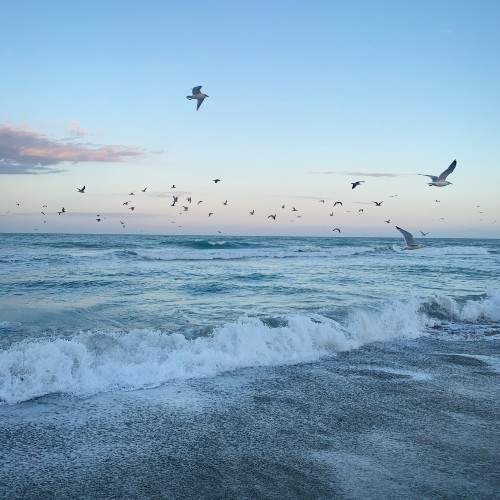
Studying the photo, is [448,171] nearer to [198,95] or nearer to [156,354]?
[198,95]

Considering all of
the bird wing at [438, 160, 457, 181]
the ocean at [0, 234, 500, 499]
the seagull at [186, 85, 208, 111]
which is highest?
the seagull at [186, 85, 208, 111]

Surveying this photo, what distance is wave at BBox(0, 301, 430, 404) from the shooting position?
7.27 meters

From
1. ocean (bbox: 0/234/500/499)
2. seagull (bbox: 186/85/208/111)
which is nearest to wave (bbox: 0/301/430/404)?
ocean (bbox: 0/234/500/499)

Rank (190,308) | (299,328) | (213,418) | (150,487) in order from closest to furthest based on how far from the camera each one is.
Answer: (150,487)
(213,418)
(299,328)
(190,308)

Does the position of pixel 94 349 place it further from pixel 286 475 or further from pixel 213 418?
pixel 286 475

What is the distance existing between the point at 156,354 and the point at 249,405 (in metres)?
2.66

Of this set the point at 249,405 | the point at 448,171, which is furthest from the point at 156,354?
the point at 448,171

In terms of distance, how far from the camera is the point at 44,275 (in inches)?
915

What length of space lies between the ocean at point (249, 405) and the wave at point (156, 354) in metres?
0.03

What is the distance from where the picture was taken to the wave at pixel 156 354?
7.27m

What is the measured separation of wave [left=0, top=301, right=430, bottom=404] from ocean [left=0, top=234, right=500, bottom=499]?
0.11 ft

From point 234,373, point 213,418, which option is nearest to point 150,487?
point 213,418

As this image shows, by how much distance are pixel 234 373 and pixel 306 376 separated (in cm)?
124

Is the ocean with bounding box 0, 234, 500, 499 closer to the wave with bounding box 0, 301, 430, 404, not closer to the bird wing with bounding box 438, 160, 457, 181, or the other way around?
the wave with bounding box 0, 301, 430, 404
